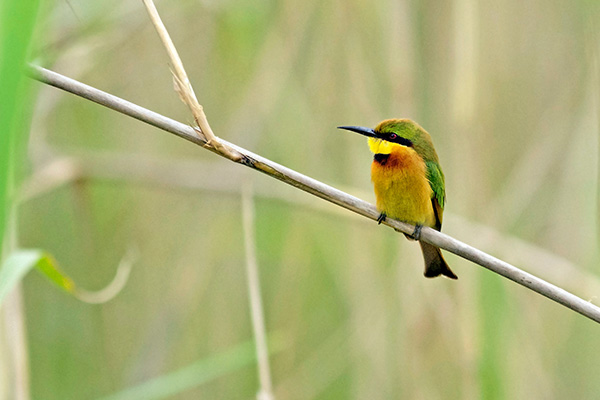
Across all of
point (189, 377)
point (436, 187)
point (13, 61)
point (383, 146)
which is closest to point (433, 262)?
point (436, 187)

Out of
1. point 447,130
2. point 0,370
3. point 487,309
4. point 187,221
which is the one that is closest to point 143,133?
point 187,221

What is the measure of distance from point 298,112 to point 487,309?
1200mm

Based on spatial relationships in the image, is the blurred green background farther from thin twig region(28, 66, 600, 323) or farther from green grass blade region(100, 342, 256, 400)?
thin twig region(28, 66, 600, 323)

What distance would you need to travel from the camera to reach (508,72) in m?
3.08

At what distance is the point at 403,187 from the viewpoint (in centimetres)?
219

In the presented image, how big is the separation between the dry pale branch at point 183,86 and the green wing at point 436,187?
1.16 meters

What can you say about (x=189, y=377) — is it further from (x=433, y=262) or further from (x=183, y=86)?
(x=183, y=86)

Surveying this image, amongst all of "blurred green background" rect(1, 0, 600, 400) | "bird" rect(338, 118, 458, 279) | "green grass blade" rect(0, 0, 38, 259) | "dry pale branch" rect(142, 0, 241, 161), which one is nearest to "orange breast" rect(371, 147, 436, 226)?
"bird" rect(338, 118, 458, 279)

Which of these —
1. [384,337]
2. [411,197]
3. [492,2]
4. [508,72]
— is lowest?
[384,337]

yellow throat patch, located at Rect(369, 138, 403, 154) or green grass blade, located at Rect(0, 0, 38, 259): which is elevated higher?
green grass blade, located at Rect(0, 0, 38, 259)

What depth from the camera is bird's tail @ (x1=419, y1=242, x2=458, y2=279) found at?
223cm

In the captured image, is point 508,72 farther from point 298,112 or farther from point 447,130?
point 298,112

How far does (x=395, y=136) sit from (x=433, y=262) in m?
0.44

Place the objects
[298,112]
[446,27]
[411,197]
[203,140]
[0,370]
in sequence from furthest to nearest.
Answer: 1. [298,112]
2. [446,27]
3. [411,197]
4. [0,370]
5. [203,140]
